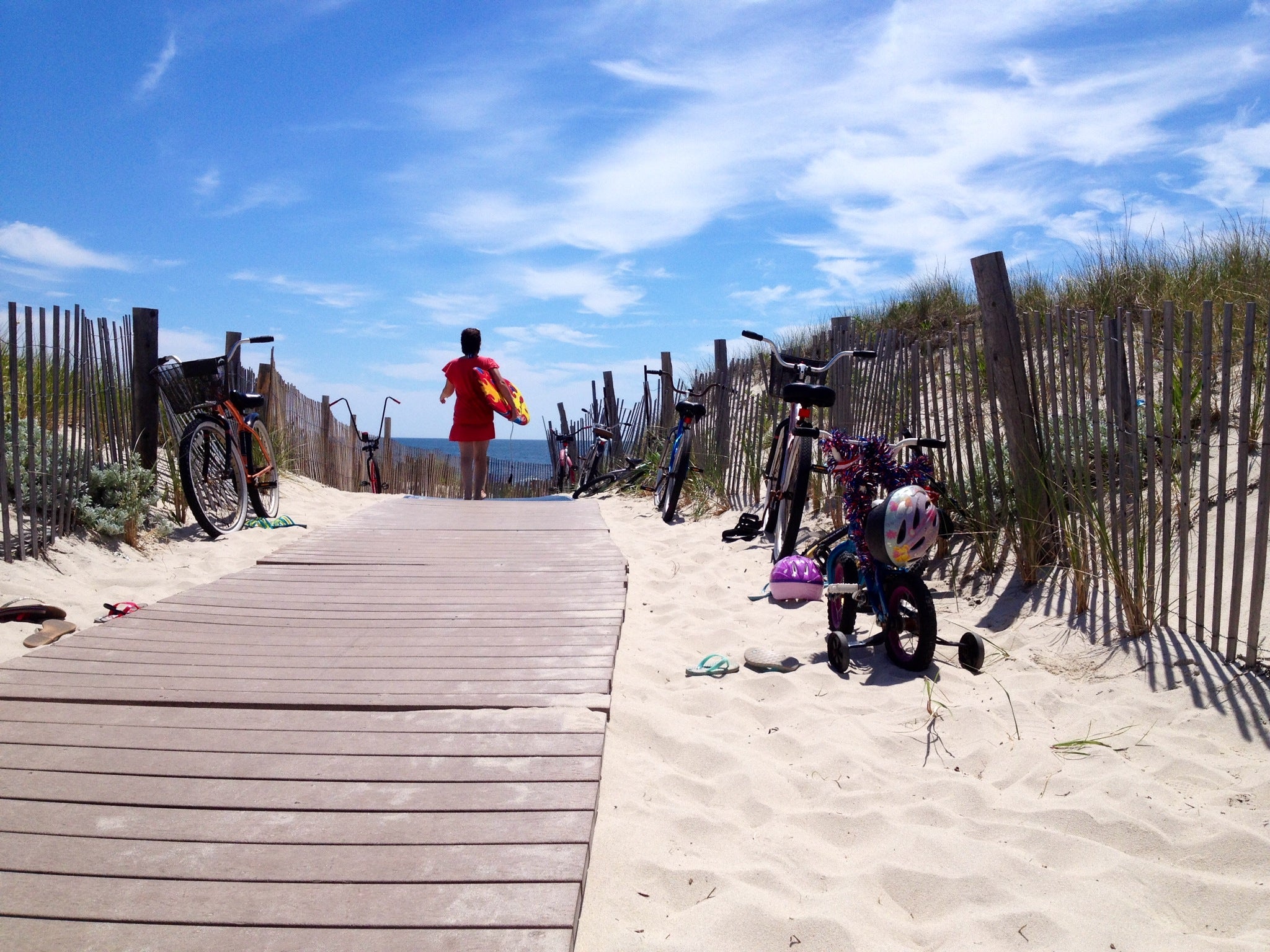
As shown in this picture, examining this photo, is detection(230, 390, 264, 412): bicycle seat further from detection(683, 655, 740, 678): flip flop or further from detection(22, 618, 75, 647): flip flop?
detection(683, 655, 740, 678): flip flop

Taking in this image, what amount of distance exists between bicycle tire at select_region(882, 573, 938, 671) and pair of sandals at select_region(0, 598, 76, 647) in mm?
3472

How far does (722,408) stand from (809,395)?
3.79 metres

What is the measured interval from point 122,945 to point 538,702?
1.45 metres

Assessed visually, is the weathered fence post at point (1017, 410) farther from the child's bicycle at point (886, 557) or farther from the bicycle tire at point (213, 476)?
the bicycle tire at point (213, 476)

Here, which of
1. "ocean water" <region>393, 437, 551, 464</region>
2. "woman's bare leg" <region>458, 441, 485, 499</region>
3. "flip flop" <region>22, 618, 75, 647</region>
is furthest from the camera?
"ocean water" <region>393, 437, 551, 464</region>

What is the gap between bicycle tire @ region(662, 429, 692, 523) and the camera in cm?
784

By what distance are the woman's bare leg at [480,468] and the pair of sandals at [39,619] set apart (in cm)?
513

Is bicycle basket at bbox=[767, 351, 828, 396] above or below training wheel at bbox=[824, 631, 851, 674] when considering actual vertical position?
above

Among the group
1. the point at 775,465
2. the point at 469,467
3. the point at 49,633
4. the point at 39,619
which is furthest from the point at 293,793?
the point at 469,467

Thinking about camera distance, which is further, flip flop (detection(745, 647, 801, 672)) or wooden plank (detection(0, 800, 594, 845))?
flip flop (detection(745, 647, 801, 672))

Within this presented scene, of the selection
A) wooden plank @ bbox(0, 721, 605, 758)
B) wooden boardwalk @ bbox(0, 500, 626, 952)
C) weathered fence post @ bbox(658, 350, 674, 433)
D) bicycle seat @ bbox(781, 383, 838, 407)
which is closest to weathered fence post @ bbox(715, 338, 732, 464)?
weathered fence post @ bbox(658, 350, 674, 433)

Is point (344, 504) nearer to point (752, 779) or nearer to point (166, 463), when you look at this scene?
point (166, 463)

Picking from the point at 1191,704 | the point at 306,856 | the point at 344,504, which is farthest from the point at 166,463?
the point at 1191,704

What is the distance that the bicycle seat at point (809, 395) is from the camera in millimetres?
4543
